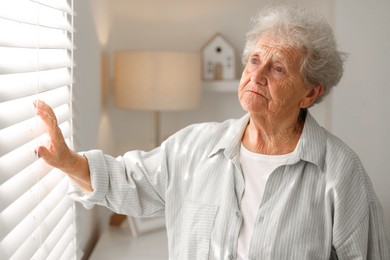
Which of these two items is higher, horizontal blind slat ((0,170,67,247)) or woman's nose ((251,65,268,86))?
woman's nose ((251,65,268,86))

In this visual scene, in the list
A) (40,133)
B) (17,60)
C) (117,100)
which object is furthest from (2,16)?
(117,100)

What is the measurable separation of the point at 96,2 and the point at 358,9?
1.23m

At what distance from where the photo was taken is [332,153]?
A: 1.76 metres

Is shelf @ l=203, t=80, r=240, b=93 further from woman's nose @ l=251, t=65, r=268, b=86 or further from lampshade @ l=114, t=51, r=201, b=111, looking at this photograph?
woman's nose @ l=251, t=65, r=268, b=86

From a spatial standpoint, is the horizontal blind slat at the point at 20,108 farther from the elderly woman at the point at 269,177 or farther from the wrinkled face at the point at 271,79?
the wrinkled face at the point at 271,79

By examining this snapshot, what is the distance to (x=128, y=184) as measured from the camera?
1856 millimetres

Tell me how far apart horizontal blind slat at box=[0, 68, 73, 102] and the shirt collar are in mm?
504

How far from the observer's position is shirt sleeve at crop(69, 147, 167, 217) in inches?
70.1

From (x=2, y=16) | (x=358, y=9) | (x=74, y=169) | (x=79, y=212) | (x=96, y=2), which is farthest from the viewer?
(x=358, y=9)

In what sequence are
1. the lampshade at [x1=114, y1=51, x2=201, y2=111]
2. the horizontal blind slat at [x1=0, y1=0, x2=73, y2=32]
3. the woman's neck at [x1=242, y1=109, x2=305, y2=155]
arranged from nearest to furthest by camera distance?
the horizontal blind slat at [x1=0, y1=0, x2=73, y2=32]
the woman's neck at [x1=242, y1=109, x2=305, y2=155]
the lampshade at [x1=114, y1=51, x2=201, y2=111]

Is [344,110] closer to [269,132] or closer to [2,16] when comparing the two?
[269,132]

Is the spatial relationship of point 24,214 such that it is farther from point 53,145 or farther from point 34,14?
point 34,14

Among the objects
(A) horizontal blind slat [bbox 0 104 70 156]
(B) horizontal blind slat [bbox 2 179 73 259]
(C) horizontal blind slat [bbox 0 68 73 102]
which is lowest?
(B) horizontal blind slat [bbox 2 179 73 259]

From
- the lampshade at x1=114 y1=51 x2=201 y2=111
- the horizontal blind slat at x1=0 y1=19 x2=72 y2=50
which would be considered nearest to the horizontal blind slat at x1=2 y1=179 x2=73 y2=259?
the horizontal blind slat at x1=0 y1=19 x2=72 y2=50
